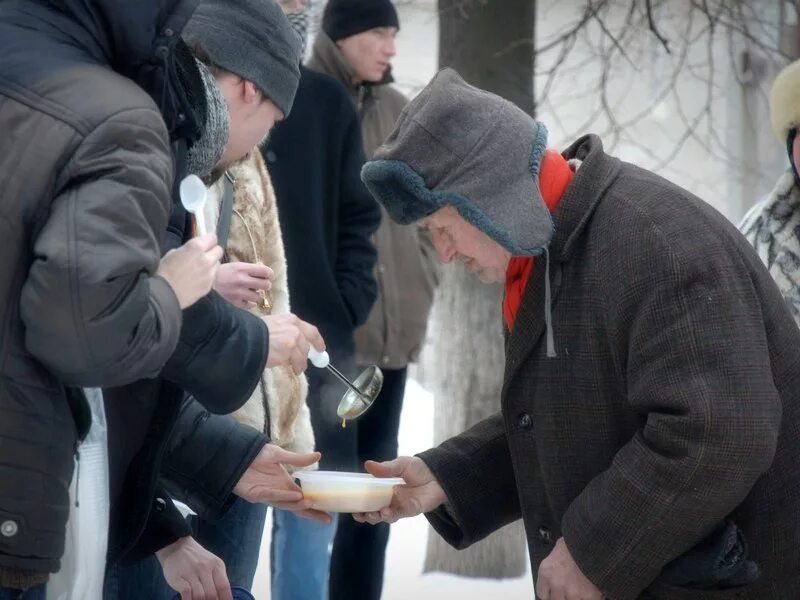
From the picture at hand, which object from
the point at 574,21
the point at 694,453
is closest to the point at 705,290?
the point at 694,453

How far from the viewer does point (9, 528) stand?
1781mm

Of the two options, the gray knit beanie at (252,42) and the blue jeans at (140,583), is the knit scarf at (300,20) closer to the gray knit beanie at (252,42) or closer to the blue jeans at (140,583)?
the gray knit beanie at (252,42)

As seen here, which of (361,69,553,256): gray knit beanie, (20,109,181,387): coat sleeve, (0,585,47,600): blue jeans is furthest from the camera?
(361,69,553,256): gray knit beanie

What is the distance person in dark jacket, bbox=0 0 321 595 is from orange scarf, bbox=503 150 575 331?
700mm

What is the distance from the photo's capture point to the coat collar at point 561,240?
2305 mm

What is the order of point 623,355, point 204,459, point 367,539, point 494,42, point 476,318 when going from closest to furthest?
point 623,355
point 204,459
point 367,539
point 494,42
point 476,318

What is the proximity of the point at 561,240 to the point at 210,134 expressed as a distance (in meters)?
0.61

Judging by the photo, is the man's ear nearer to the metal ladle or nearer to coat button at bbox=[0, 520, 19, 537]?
the metal ladle

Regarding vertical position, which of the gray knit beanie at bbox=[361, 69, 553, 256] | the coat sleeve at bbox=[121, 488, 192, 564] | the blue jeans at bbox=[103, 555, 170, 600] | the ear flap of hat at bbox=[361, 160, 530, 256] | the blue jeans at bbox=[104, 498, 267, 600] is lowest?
the blue jeans at bbox=[104, 498, 267, 600]

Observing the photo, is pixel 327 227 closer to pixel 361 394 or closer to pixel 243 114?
pixel 361 394

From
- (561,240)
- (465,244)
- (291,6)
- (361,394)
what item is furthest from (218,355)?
(291,6)

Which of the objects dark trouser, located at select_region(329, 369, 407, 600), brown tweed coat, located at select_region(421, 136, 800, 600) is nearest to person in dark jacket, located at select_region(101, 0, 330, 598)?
brown tweed coat, located at select_region(421, 136, 800, 600)

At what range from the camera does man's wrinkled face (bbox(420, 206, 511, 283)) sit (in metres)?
2.36

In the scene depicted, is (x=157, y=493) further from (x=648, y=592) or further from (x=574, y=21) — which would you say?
(x=574, y=21)
